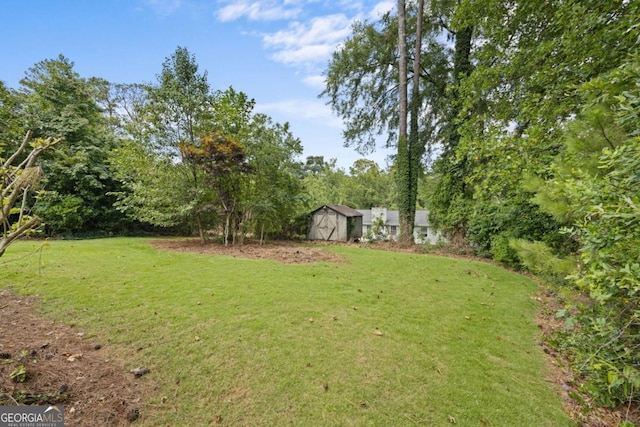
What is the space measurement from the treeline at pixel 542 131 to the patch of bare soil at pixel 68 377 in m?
3.36

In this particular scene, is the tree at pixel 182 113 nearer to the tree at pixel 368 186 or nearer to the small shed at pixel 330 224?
the small shed at pixel 330 224

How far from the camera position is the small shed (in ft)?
45.7

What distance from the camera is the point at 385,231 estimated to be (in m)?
13.0

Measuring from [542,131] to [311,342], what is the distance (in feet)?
A: 16.9

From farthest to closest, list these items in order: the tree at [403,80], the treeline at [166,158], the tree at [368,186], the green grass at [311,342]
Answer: the tree at [368,186] → the tree at [403,80] → the treeline at [166,158] → the green grass at [311,342]

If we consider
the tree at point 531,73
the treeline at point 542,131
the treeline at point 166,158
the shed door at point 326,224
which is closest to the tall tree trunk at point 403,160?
the treeline at point 542,131

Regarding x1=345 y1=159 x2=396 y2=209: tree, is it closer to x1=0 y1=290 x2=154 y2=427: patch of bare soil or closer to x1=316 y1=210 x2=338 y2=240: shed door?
x1=316 y1=210 x2=338 y2=240: shed door

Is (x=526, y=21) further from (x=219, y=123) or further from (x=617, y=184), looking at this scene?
(x=219, y=123)

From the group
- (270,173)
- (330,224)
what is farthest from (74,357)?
(330,224)

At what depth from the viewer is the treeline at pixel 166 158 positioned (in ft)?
29.5

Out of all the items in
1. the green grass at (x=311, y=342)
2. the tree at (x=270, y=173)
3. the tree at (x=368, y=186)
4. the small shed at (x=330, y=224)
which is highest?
the tree at (x=368, y=186)

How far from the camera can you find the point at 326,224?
14117mm

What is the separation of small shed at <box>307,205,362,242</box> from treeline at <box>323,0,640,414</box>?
4727mm

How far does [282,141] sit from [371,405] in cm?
976
